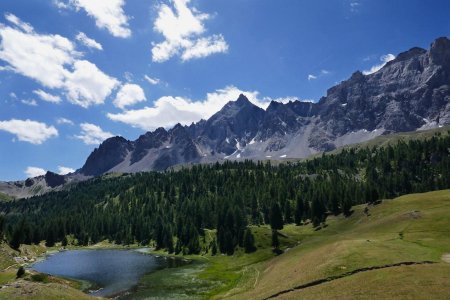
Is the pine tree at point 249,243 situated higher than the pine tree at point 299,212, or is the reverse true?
→ the pine tree at point 299,212

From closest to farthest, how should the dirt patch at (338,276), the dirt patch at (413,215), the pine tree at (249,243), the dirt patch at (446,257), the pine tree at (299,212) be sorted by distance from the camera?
1. the dirt patch at (338,276)
2. the dirt patch at (446,257)
3. the dirt patch at (413,215)
4. the pine tree at (249,243)
5. the pine tree at (299,212)

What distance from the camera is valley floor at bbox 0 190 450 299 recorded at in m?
46.6

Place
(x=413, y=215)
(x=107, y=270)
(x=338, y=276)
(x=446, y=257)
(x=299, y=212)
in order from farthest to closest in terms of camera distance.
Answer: (x=299, y=212) < (x=107, y=270) < (x=413, y=215) < (x=446, y=257) < (x=338, y=276)

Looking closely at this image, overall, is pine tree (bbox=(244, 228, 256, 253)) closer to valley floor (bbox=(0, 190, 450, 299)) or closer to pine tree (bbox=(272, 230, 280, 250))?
valley floor (bbox=(0, 190, 450, 299))

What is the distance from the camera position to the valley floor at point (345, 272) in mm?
46575

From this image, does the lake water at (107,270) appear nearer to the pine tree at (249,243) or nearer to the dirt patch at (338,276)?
the pine tree at (249,243)

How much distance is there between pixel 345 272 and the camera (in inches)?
2202

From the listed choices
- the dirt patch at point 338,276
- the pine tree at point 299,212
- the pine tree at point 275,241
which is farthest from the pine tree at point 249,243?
the dirt patch at point 338,276

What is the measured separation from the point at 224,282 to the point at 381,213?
194 ft

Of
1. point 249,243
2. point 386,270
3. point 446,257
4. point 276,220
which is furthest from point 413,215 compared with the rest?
point 276,220

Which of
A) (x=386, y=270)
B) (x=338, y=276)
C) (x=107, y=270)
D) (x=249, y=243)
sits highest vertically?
(x=386, y=270)

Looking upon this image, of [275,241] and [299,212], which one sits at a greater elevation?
[299,212]

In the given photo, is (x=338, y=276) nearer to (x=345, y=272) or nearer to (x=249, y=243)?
(x=345, y=272)

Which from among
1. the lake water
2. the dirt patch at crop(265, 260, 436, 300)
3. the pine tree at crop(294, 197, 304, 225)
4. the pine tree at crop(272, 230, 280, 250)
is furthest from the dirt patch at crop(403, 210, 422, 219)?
the pine tree at crop(294, 197, 304, 225)
